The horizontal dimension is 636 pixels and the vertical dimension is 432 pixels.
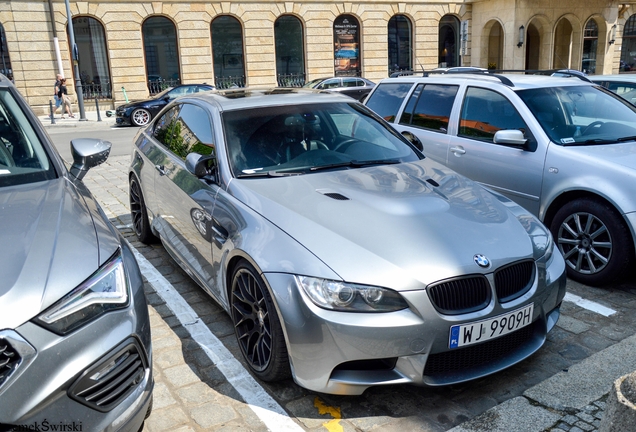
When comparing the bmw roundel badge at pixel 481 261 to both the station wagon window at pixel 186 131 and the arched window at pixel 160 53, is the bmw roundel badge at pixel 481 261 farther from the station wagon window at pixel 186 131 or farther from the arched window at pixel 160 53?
the arched window at pixel 160 53

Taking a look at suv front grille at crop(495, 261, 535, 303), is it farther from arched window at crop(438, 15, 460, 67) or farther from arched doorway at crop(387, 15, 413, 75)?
arched window at crop(438, 15, 460, 67)

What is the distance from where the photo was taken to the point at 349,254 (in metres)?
2.86

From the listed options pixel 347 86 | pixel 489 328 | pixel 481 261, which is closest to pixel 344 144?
pixel 481 261

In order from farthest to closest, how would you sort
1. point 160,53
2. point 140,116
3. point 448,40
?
point 448,40 → point 160,53 → point 140,116

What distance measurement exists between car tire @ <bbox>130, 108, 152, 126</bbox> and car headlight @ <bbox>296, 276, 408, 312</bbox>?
17938mm

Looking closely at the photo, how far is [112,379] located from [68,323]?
0.29 metres

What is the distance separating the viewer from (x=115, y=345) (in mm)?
2225

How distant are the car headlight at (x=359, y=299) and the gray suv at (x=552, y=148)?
7.73 ft

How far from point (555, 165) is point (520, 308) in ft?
7.17

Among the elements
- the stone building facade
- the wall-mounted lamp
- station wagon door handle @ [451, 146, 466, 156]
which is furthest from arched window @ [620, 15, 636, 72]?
station wagon door handle @ [451, 146, 466, 156]

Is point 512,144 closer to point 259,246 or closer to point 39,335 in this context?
point 259,246

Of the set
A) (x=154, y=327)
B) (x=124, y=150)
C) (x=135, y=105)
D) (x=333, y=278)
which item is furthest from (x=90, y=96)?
(x=333, y=278)

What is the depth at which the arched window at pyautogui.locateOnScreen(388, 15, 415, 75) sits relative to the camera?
2981 cm

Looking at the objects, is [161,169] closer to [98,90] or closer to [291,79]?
[98,90]
